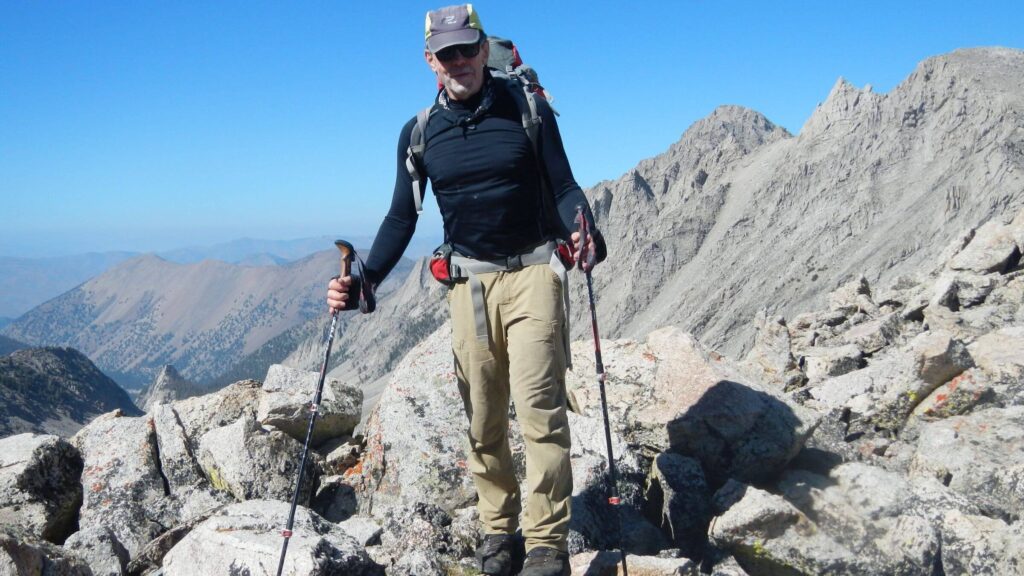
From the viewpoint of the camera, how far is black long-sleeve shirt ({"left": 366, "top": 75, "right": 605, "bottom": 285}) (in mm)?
6711

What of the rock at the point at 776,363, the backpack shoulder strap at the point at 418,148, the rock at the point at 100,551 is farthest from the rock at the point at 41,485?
the rock at the point at 776,363

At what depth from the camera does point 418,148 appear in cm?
704

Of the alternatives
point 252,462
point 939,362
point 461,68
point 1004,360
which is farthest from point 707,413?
point 1004,360

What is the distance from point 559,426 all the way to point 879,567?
3728 mm

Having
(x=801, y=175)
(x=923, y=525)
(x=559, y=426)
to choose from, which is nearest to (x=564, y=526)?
(x=559, y=426)

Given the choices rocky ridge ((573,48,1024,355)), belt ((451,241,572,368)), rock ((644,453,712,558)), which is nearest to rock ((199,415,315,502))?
belt ((451,241,572,368))

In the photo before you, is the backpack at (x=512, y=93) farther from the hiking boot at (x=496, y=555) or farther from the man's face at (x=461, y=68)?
the hiking boot at (x=496, y=555)

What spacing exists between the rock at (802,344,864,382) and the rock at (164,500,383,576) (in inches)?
505

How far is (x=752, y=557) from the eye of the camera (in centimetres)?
747

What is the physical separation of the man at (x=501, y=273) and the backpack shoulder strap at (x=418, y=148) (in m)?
0.05

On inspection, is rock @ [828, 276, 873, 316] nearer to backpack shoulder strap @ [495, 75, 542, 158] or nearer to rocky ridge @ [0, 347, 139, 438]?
backpack shoulder strap @ [495, 75, 542, 158]

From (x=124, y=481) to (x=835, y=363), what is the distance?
48.2 feet

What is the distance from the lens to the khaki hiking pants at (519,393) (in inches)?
257

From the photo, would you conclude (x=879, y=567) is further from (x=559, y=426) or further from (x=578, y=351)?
(x=578, y=351)
